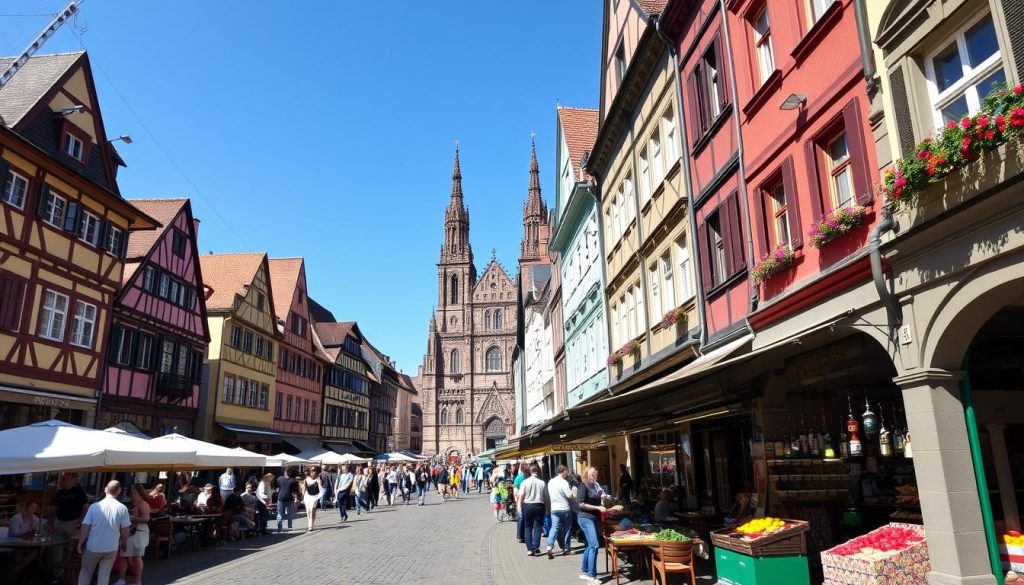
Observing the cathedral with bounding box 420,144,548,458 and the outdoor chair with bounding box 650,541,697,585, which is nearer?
the outdoor chair with bounding box 650,541,697,585

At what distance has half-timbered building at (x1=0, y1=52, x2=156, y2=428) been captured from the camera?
1866 cm

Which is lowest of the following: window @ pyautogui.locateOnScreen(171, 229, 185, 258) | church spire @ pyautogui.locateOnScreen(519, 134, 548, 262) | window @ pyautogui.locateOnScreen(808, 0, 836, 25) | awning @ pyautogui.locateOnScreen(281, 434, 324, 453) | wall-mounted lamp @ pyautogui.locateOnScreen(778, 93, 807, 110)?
awning @ pyautogui.locateOnScreen(281, 434, 324, 453)

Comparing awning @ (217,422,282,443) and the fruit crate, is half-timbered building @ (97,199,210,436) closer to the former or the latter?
awning @ (217,422,282,443)

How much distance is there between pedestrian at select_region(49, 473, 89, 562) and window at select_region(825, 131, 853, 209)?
1317 cm

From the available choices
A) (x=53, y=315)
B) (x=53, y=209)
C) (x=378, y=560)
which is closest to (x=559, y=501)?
(x=378, y=560)

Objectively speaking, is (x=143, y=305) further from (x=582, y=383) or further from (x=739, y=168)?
(x=739, y=168)

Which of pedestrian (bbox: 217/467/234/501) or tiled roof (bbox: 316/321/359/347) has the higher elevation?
tiled roof (bbox: 316/321/359/347)

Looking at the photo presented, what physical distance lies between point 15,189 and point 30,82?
455 cm

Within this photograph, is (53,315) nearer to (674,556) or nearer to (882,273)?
(674,556)

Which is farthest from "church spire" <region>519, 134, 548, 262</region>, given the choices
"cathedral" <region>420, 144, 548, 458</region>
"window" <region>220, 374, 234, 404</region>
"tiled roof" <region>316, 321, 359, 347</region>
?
"window" <region>220, 374, 234, 404</region>

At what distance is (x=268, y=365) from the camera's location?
38.7m

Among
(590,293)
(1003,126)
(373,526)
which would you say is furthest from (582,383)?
(1003,126)

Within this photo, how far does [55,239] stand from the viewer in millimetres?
20391

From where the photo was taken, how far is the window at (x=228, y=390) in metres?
33.0
